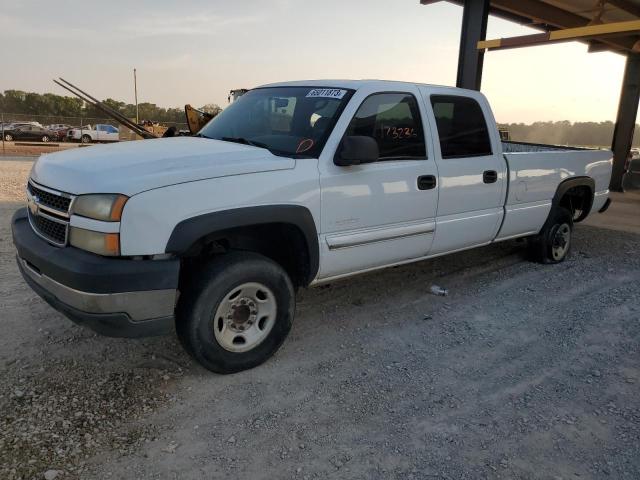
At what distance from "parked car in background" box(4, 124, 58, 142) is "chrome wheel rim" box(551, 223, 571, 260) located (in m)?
34.2

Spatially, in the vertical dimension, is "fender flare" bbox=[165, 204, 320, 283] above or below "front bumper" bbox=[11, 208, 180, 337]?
above

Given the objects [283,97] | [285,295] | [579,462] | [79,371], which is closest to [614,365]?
[579,462]

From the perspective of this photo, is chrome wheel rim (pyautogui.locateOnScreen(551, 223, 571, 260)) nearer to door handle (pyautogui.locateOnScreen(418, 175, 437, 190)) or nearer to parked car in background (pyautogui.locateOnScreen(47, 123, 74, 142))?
door handle (pyautogui.locateOnScreen(418, 175, 437, 190))

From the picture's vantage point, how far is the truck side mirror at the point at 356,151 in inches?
132

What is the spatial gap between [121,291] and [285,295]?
1091 millimetres

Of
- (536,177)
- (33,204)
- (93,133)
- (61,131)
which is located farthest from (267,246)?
(61,131)

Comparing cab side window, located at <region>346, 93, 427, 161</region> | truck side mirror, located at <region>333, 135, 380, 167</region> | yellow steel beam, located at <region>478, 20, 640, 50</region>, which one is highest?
yellow steel beam, located at <region>478, 20, 640, 50</region>

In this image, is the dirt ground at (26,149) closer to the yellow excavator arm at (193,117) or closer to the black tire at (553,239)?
the yellow excavator arm at (193,117)

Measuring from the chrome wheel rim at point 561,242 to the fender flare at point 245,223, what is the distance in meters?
3.75

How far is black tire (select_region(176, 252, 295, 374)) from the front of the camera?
3035mm

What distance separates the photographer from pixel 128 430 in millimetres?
2699

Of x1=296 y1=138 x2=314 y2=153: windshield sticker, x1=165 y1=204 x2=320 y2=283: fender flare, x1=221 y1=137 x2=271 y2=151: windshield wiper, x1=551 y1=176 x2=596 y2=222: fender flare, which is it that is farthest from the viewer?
x1=551 y1=176 x2=596 y2=222: fender flare

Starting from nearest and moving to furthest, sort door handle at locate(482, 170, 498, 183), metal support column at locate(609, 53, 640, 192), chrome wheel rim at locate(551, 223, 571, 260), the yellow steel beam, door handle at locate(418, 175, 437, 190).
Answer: door handle at locate(418, 175, 437, 190) → door handle at locate(482, 170, 498, 183) → chrome wheel rim at locate(551, 223, 571, 260) → the yellow steel beam → metal support column at locate(609, 53, 640, 192)

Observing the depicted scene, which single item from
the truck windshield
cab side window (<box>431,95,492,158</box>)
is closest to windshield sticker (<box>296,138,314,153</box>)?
the truck windshield
